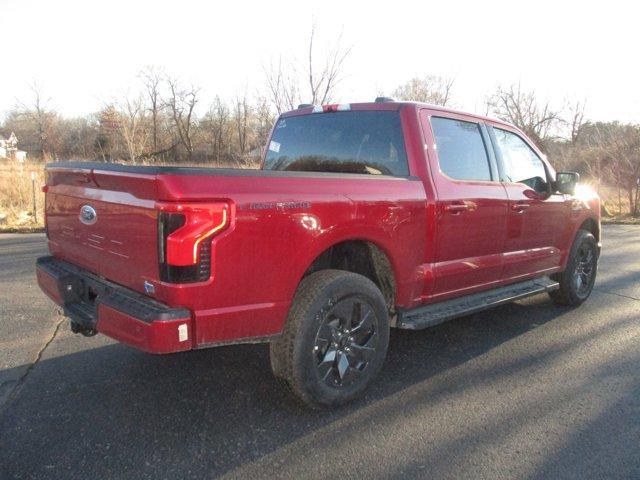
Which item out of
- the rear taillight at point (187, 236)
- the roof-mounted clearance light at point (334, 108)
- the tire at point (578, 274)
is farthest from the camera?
the tire at point (578, 274)

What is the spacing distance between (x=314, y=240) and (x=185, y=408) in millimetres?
1343

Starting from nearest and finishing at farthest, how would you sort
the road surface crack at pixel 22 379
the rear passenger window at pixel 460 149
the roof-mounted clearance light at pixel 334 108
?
the road surface crack at pixel 22 379, the rear passenger window at pixel 460 149, the roof-mounted clearance light at pixel 334 108

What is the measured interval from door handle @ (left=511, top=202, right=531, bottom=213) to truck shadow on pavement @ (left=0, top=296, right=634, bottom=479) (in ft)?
3.83

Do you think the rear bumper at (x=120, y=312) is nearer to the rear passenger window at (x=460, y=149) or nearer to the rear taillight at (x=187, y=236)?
the rear taillight at (x=187, y=236)

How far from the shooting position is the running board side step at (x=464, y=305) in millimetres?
3617

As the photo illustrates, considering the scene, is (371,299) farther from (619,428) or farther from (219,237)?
(619,428)

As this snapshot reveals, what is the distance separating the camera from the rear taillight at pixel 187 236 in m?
2.46

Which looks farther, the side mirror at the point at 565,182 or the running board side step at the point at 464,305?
the side mirror at the point at 565,182

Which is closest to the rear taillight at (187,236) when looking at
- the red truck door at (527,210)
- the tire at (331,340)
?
the tire at (331,340)

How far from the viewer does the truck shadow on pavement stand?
262 centimetres

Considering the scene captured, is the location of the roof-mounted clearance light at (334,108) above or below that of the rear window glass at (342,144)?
above

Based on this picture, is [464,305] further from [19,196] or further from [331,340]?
[19,196]

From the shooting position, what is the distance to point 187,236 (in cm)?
246

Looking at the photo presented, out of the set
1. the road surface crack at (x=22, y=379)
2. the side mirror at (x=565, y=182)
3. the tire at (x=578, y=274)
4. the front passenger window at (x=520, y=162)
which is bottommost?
the road surface crack at (x=22, y=379)
